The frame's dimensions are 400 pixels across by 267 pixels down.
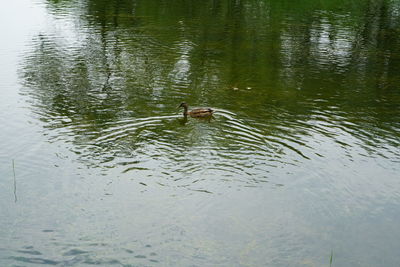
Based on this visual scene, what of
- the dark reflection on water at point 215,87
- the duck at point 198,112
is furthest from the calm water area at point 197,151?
the duck at point 198,112

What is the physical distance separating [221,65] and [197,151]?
29.1 ft

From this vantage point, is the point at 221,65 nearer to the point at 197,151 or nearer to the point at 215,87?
the point at 215,87

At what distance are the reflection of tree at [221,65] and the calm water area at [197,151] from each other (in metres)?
0.11

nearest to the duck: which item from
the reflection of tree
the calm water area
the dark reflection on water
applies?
the calm water area

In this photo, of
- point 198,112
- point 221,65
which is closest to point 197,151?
point 198,112

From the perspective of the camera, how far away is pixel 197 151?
12.8 metres

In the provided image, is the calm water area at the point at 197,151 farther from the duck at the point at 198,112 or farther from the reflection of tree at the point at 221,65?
the duck at the point at 198,112

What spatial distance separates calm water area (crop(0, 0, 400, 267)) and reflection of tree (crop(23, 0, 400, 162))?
0.11m

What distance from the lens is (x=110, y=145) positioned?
1306 centimetres

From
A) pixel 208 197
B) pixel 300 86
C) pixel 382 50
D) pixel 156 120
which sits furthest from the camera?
pixel 382 50

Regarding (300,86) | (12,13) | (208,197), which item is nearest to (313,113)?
(300,86)

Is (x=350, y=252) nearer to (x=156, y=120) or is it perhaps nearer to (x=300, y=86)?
(x=156, y=120)

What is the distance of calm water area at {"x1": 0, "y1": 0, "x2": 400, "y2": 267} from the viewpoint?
376 inches

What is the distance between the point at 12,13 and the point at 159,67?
15.3 m
